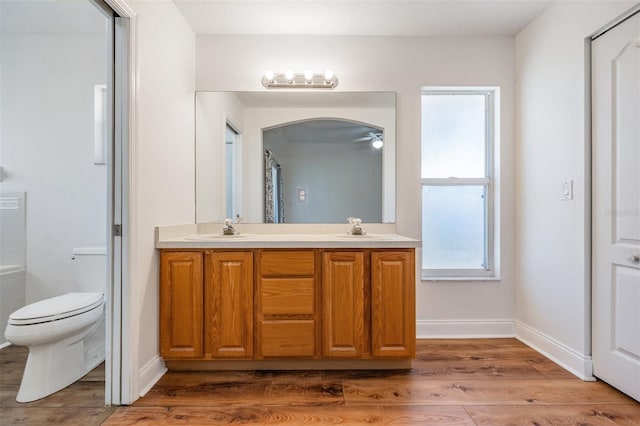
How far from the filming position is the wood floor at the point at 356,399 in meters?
1.68

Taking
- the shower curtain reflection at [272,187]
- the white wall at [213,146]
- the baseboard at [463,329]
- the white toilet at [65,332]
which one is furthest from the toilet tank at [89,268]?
the baseboard at [463,329]

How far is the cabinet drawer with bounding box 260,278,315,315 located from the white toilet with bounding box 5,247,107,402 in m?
0.88

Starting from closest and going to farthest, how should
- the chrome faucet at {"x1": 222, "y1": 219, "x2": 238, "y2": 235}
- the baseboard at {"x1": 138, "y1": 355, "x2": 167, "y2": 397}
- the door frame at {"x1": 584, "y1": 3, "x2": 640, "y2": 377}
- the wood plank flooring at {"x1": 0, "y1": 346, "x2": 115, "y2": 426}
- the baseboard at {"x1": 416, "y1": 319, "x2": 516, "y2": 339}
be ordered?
the wood plank flooring at {"x1": 0, "y1": 346, "x2": 115, "y2": 426} < the baseboard at {"x1": 138, "y1": 355, "x2": 167, "y2": 397} < the door frame at {"x1": 584, "y1": 3, "x2": 640, "y2": 377} < the chrome faucet at {"x1": 222, "y1": 219, "x2": 238, "y2": 235} < the baseboard at {"x1": 416, "y1": 319, "x2": 516, "y2": 339}

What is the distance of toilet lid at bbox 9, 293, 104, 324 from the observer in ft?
5.44

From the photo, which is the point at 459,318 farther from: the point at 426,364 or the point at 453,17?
the point at 453,17

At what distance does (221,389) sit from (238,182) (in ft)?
4.71

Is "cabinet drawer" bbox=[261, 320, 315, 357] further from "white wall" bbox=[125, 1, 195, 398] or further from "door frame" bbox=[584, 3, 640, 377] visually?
"door frame" bbox=[584, 3, 640, 377]

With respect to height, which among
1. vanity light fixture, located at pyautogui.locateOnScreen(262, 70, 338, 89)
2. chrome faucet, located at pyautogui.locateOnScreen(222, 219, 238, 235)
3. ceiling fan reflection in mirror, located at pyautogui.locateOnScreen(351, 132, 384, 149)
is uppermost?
vanity light fixture, located at pyautogui.locateOnScreen(262, 70, 338, 89)

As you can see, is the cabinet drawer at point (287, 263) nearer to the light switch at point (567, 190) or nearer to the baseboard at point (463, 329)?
the baseboard at point (463, 329)

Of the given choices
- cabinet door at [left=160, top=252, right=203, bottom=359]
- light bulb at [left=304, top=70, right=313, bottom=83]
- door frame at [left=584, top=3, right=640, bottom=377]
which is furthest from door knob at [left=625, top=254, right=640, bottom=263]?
cabinet door at [left=160, top=252, right=203, bottom=359]

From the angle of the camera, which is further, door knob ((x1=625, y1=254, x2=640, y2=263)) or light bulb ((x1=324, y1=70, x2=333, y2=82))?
light bulb ((x1=324, y1=70, x2=333, y2=82))

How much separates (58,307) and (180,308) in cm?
59

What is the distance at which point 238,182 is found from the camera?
2725mm

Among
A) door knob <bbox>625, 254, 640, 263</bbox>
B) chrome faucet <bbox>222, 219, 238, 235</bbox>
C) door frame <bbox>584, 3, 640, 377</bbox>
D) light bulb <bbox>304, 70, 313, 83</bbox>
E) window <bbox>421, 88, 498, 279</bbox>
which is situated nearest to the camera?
door knob <bbox>625, 254, 640, 263</bbox>
